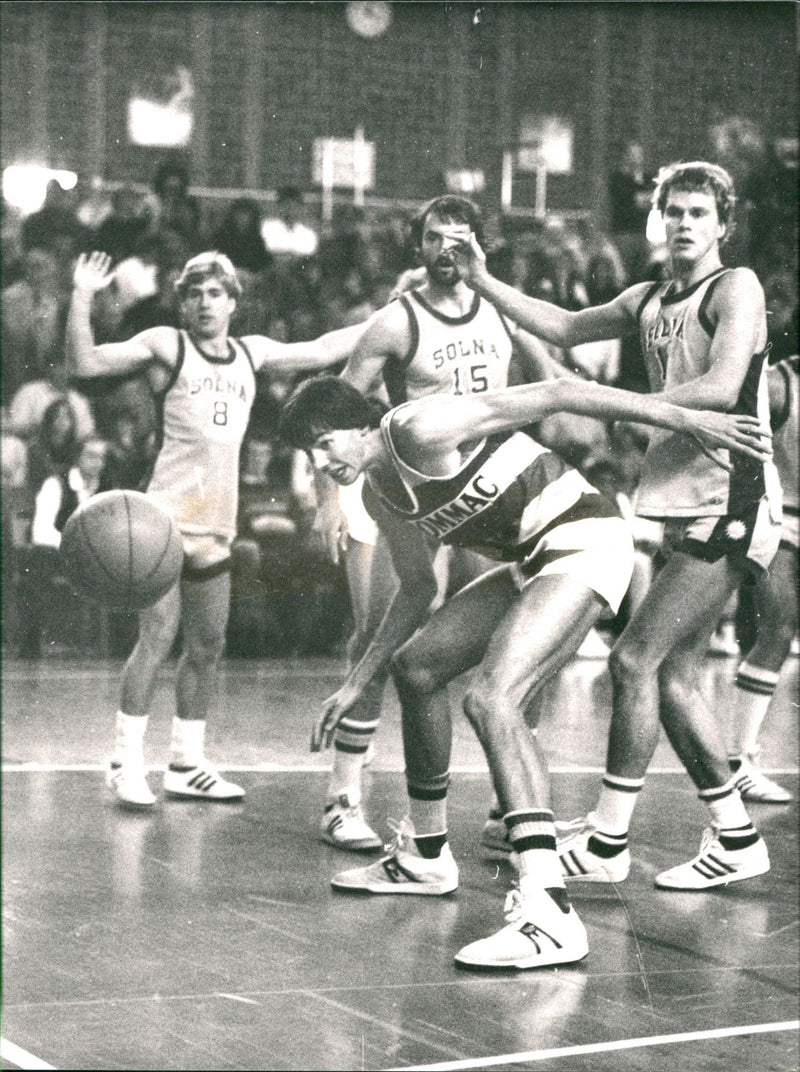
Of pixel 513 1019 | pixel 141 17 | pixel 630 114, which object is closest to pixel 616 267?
pixel 630 114

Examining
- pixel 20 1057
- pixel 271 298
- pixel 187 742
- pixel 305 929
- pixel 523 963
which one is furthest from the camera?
pixel 187 742

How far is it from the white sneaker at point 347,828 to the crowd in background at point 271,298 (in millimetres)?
384

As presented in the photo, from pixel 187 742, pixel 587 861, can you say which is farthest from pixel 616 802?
pixel 187 742

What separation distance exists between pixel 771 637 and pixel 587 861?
1.26 meters

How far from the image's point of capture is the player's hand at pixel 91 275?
363 cm

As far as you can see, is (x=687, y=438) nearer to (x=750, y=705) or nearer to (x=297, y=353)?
(x=297, y=353)

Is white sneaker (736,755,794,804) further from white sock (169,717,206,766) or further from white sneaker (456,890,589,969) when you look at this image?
white sneaker (456,890,589,969)

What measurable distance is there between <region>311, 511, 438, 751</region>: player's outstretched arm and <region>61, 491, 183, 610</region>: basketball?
0.45 m

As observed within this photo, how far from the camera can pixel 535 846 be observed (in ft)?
10.5

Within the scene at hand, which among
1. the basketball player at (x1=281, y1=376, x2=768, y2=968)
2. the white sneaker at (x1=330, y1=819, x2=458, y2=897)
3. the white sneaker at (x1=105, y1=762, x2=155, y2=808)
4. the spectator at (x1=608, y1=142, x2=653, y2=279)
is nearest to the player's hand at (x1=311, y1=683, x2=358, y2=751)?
the basketball player at (x1=281, y1=376, x2=768, y2=968)

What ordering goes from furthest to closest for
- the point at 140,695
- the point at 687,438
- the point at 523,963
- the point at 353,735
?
the point at 140,695
the point at 353,735
the point at 687,438
the point at 523,963

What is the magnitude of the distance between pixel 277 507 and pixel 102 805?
95 centimetres

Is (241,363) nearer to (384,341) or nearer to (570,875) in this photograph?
(384,341)

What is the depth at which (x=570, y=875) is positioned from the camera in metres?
3.69
